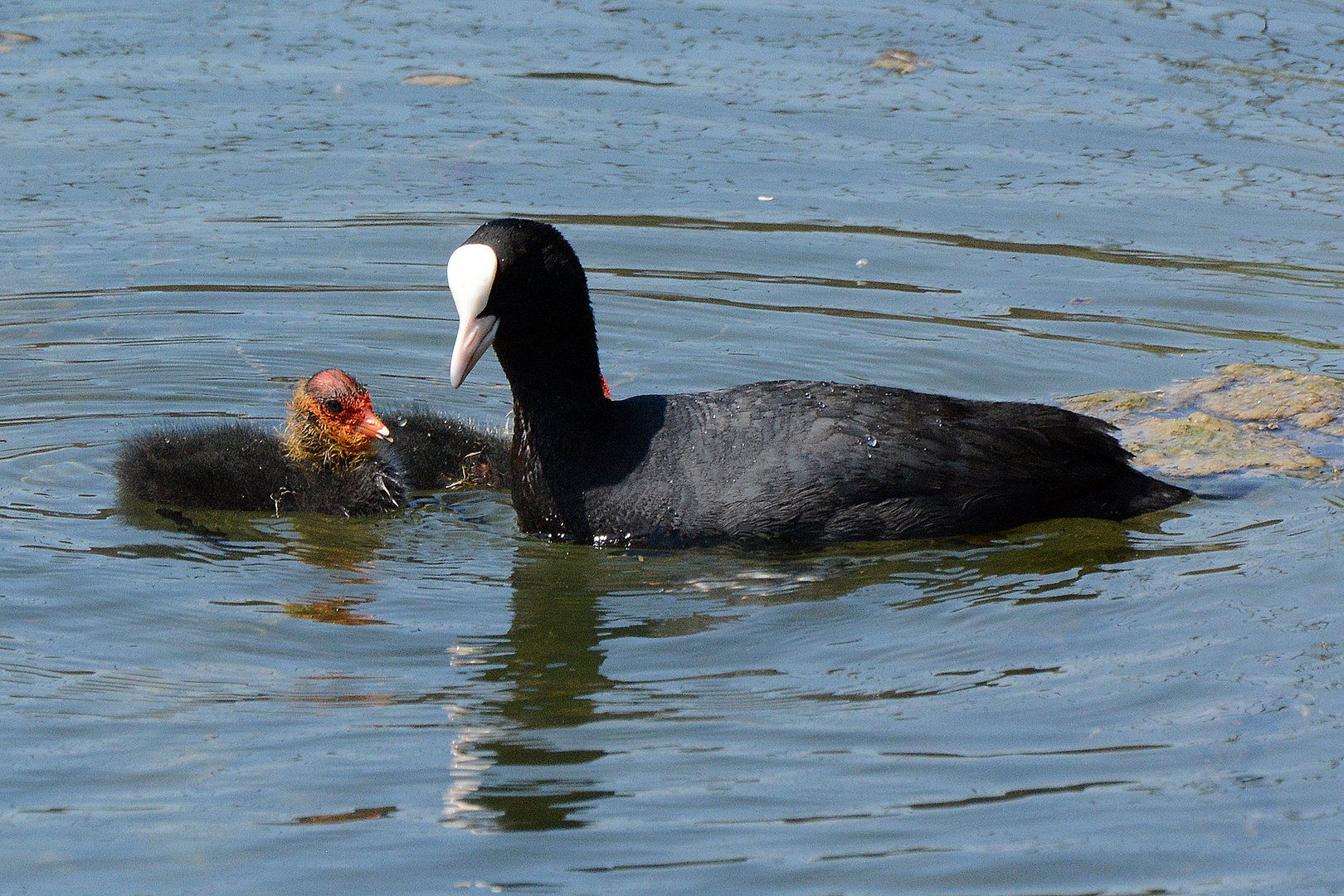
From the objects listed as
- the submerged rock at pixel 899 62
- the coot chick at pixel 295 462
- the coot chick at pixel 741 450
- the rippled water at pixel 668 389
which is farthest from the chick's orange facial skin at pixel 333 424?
the submerged rock at pixel 899 62

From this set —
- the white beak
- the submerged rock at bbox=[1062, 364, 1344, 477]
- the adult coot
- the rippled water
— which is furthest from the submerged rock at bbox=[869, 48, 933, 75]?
the white beak

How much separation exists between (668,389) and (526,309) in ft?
4.63

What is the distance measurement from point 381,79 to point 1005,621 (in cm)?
566

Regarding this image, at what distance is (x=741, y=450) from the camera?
468 cm

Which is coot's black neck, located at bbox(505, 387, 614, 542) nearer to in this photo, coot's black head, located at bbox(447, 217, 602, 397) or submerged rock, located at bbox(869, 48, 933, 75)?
coot's black head, located at bbox(447, 217, 602, 397)

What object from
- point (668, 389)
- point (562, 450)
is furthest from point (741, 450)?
point (668, 389)

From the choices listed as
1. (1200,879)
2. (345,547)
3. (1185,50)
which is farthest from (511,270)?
(1185,50)

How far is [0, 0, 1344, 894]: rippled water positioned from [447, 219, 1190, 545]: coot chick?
0.11 metres

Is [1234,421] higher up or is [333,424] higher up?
[333,424]

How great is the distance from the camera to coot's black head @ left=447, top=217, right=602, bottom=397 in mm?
4613

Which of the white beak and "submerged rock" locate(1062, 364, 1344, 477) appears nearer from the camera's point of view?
the white beak

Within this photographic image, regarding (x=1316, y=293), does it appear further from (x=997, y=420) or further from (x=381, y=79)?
(x=381, y=79)

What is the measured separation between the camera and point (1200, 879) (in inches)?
122

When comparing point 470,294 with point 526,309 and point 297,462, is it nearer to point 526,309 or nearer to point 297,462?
point 526,309
